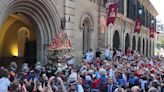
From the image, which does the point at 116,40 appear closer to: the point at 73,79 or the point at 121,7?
the point at 121,7

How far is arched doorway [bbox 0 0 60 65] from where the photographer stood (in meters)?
18.4

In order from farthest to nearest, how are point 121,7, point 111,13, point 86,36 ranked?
point 121,7
point 111,13
point 86,36

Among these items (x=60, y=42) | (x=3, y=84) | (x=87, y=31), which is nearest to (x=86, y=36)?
(x=87, y=31)

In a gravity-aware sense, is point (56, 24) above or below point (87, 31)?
above

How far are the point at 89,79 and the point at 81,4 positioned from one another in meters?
10.1

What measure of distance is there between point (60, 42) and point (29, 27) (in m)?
4.22

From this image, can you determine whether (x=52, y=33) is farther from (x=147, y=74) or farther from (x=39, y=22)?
(x=147, y=74)

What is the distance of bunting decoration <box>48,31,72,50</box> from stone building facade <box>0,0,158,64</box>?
37.7 inches

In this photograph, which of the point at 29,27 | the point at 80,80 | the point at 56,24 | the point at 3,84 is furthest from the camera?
the point at 29,27

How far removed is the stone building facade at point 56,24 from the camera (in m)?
19.0

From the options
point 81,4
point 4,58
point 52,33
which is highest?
point 81,4

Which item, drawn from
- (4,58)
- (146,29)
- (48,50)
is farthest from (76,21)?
(146,29)

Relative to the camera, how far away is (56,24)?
65.1 ft

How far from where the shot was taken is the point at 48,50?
757 inches
